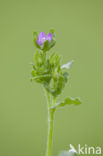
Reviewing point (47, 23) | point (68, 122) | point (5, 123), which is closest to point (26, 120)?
point (5, 123)

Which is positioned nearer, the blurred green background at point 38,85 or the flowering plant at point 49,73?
the flowering plant at point 49,73

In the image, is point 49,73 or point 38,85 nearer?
point 49,73

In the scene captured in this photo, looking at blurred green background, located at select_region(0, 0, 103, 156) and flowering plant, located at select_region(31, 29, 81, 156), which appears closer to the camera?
flowering plant, located at select_region(31, 29, 81, 156)

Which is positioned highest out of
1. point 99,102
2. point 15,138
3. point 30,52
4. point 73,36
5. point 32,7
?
point 32,7

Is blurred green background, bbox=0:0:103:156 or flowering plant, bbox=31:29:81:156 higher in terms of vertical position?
blurred green background, bbox=0:0:103:156

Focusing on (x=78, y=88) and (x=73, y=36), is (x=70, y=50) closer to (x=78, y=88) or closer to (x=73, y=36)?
(x=73, y=36)

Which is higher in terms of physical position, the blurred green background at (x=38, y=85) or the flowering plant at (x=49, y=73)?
the blurred green background at (x=38, y=85)

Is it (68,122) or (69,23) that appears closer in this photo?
(68,122)

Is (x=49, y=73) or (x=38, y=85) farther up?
(x=38, y=85)
